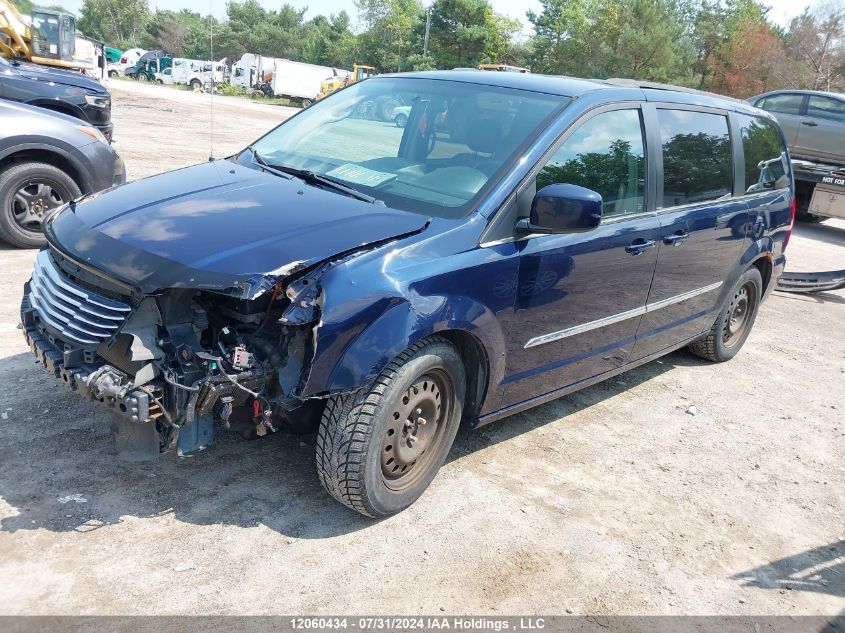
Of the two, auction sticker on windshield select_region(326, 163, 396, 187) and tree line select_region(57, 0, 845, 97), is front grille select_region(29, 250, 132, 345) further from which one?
tree line select_region(57, 0, 845, 97)

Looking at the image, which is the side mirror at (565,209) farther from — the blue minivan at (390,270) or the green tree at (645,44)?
the green tree at (645,44)

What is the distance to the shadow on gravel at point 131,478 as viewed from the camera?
3219mm

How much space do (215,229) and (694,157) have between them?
310 centimetres

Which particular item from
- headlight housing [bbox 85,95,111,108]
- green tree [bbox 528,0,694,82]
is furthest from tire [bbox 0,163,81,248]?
green tree [bbox 528,0,694,82]

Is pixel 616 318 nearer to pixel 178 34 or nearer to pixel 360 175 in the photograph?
pixel 360 175

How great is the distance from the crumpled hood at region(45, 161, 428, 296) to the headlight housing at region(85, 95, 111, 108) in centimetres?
741

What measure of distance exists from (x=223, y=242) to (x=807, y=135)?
1409 cm

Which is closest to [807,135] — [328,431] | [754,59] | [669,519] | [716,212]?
[716,212]

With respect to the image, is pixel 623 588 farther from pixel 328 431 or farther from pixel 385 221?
pixel 385 221

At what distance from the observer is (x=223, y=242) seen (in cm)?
304

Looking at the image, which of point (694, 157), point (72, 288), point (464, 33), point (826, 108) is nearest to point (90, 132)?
point (72, 288)

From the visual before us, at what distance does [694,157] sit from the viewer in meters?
4.74

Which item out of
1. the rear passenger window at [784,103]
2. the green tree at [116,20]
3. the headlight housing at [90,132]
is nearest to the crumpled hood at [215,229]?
the headlight housing at [90,132]

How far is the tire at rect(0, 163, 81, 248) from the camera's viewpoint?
21.0 ft
